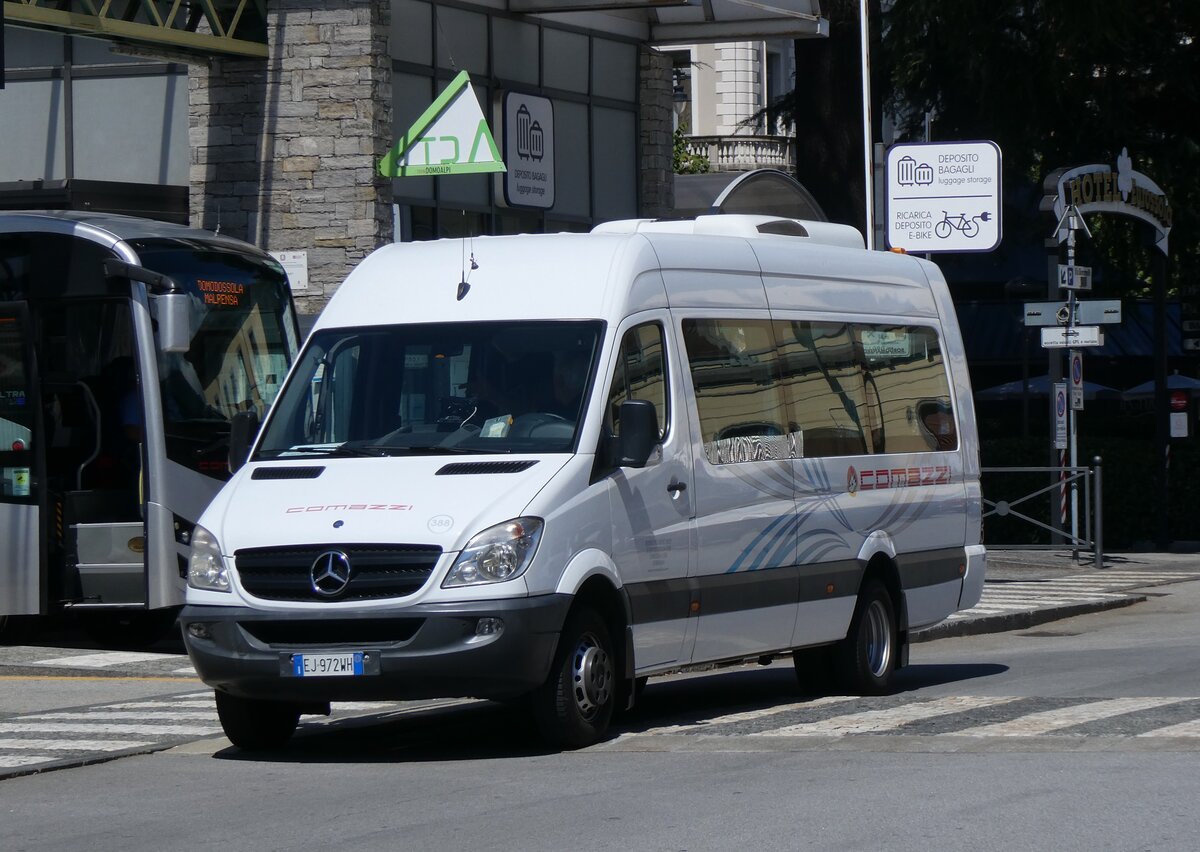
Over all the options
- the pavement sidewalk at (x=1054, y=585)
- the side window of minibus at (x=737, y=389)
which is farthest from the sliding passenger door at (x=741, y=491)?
the pavement sidewalk at (x=1054, y=585)

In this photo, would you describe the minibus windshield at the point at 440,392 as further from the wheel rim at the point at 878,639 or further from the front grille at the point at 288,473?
the wheel rim at the point at 878,639

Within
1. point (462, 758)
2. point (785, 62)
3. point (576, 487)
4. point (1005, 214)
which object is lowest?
point (462, 758)

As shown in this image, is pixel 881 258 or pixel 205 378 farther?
pixel 205 378

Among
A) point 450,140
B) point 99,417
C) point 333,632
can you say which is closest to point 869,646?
point 333,632

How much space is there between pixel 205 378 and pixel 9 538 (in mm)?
1884

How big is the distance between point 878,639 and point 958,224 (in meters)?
9.40

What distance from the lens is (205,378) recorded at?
51.9 feet

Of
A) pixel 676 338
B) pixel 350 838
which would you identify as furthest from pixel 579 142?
pixel 350 838

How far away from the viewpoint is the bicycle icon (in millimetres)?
20906

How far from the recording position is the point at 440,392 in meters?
10.3

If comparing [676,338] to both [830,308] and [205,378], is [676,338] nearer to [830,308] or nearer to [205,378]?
[830,308]

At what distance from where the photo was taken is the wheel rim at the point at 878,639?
40.5ft

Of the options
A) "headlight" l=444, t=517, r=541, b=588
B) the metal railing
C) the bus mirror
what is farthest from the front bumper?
the metal railing

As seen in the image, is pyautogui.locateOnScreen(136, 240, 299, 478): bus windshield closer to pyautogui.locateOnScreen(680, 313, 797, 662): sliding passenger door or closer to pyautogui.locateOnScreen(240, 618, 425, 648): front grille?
pyautogui.locateOnScreen(680, 313, 797, 662): sliding passenger door
